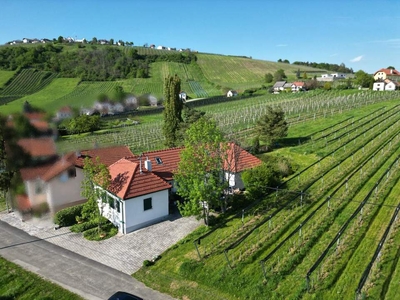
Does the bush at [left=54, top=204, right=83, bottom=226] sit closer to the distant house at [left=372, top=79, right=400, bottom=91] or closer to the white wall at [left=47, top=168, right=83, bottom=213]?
the white wall at [left=47, top=168, right=83, bottom=213]

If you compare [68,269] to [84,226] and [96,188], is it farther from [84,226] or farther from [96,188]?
[96,188]

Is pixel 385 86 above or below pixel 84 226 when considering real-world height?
above

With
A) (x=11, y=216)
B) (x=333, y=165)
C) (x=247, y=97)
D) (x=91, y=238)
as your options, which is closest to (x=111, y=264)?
(x=91, y=238)

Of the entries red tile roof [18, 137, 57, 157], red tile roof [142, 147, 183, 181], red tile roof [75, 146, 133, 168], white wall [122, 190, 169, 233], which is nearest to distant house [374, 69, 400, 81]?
red tile roof [142, 147, 183, 181]

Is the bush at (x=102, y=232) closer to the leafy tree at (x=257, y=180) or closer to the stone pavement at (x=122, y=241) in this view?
the stone pavement at (x=122, y=241)

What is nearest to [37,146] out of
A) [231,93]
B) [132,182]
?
[132,182]
